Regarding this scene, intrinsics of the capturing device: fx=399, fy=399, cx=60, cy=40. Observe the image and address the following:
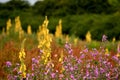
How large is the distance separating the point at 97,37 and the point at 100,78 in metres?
26.1

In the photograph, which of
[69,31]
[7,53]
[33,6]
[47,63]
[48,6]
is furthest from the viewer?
[33,6]

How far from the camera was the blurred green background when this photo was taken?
32.5m

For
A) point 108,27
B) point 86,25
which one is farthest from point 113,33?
point 86,25

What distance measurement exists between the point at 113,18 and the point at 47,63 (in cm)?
2710

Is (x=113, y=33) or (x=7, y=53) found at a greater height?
(x=113, y=33)

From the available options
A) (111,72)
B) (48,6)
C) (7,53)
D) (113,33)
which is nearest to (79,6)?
(48,6)

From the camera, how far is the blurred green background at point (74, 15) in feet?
107

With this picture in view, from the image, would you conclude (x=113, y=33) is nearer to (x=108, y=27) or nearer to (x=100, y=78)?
(x=108, y=27)

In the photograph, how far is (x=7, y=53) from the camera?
9664 millimetres

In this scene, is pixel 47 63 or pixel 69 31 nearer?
pixel 47 63

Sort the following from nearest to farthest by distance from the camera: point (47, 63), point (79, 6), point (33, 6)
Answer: point (47, 63)
point (79, 6)
point (33, 6)

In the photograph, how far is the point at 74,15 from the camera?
Result: 137ft

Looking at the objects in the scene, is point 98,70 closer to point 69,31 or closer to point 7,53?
point 7,53

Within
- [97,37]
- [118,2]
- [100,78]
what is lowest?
[100,78]
